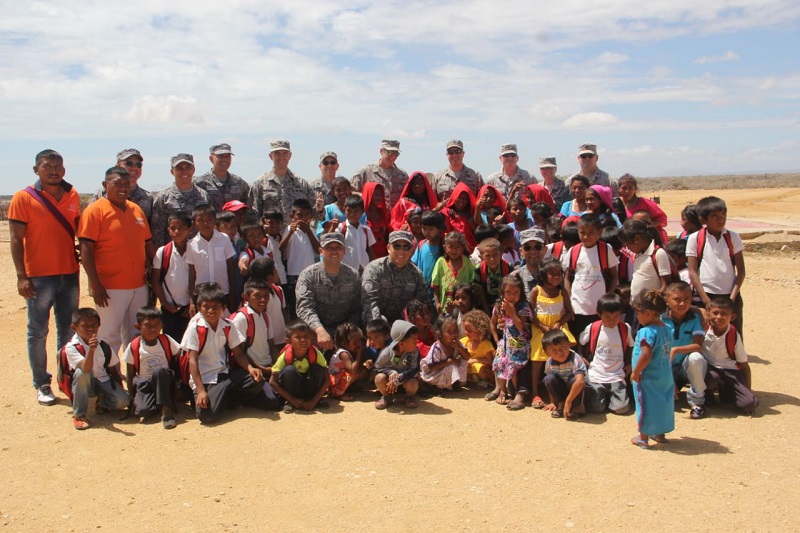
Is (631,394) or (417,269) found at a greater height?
(417,269)

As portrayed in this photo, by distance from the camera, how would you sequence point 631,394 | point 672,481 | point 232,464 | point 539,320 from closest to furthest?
point 672,481
point 232,464
point 631,394
point 539,320

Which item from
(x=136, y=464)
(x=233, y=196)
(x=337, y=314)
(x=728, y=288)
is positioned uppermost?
(x=233, y=196)

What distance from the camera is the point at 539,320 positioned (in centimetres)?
643

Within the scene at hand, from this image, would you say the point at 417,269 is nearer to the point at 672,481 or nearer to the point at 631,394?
the point at 631,394

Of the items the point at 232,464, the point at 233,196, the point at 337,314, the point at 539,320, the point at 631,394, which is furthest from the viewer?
the point at 233,196

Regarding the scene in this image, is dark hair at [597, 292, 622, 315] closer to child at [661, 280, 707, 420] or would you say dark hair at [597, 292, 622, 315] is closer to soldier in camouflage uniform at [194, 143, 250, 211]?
child at [661, 280, 707, 420]

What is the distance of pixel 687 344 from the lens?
239 inches

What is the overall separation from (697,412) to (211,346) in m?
4.27

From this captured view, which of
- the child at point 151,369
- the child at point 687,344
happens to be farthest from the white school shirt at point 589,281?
the child at point 151,369

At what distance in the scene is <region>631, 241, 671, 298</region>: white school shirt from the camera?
21.2 ft

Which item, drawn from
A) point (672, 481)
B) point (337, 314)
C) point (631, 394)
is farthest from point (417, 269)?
Result: point (672, 481)

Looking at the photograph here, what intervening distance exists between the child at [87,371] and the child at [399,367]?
2.27 metres

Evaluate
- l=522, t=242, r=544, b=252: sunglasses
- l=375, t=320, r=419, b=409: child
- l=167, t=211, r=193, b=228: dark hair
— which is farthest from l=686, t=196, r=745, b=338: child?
l=167, t=211, r=193, b=228: dark hair

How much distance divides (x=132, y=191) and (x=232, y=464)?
3769mm
